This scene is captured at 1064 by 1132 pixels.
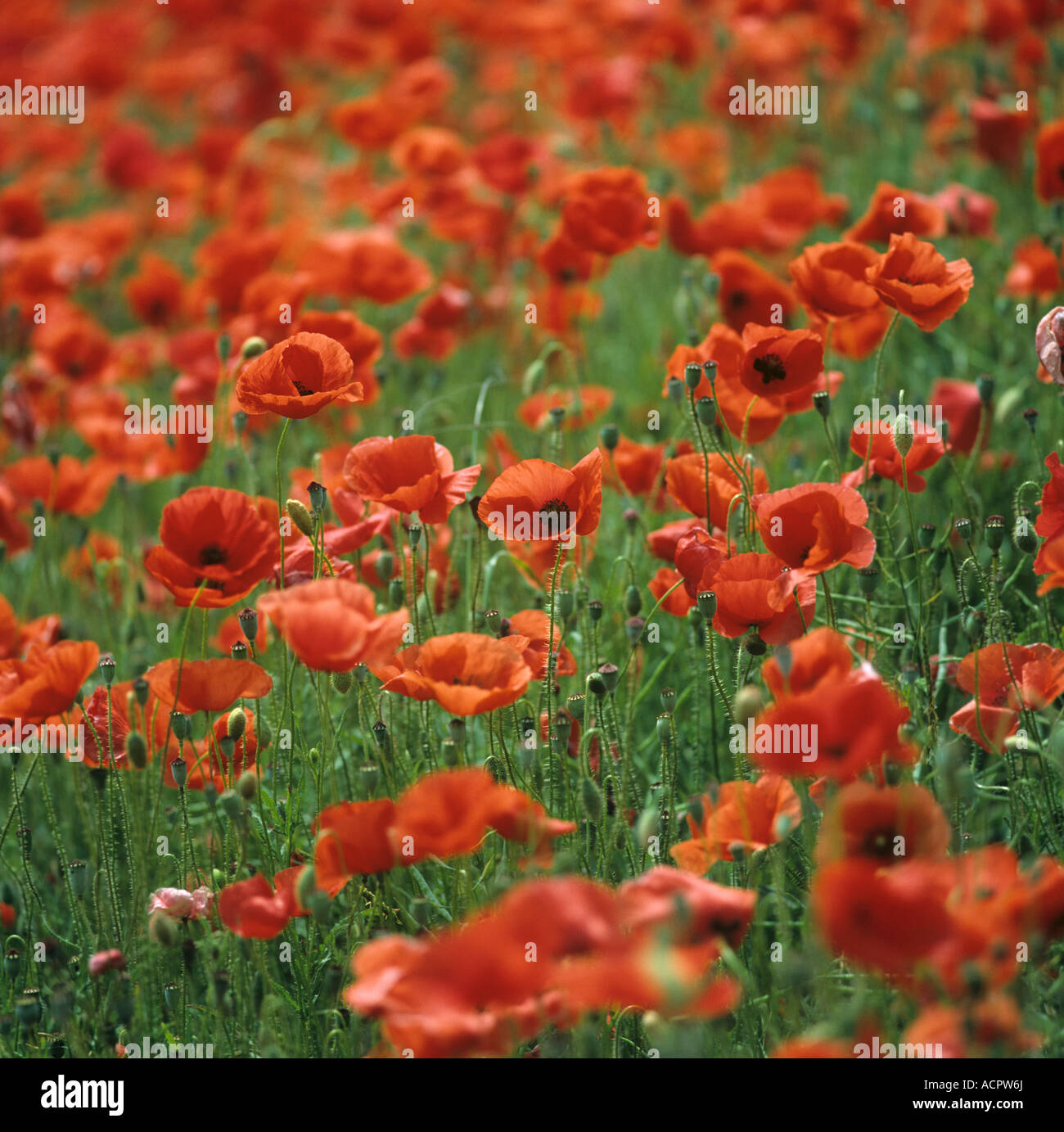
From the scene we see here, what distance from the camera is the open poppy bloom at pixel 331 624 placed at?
1.45 meters

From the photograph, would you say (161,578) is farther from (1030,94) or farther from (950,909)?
(1030,94)

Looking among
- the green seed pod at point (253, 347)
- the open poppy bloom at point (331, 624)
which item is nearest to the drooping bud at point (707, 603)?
the open poppy bloom at point (331, 624)

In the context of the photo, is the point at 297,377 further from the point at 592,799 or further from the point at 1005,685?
the point at 1005,685

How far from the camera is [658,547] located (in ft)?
7.01

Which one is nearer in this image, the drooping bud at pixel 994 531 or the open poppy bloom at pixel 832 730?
the open poppy bloom at pixel 832 730

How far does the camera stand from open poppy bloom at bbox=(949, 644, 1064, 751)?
1.75m

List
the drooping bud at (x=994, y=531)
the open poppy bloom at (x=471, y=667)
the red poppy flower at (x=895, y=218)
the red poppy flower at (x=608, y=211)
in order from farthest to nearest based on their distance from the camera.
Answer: the red poppy flower at (x=608, y=211) → the red poppy flower at (x=895, y=218) → the drooping bud at (x=994, y=531) → the open poppy bloom at (x=471, y=667)

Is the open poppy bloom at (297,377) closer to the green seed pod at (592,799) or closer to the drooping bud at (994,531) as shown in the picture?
the green seed pod at (592,799)

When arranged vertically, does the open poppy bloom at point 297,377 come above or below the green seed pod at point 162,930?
above

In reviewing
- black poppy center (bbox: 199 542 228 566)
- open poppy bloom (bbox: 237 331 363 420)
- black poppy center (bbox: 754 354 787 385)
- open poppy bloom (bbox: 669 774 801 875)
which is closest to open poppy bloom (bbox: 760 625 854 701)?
open poppy bloom (bbox: 669 774 801 875)

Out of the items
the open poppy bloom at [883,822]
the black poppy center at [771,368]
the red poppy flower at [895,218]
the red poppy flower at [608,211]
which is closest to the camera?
the open poppy bloom at [883,822]

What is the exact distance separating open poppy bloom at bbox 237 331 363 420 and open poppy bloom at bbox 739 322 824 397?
622 mm

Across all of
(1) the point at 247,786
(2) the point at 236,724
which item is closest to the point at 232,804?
(1) the point at 247,786
